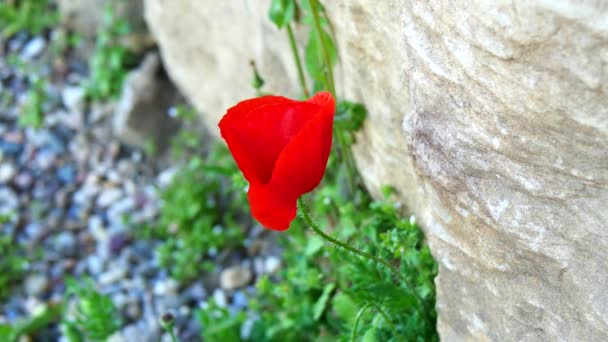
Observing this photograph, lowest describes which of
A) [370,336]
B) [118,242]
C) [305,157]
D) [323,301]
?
[118,242]

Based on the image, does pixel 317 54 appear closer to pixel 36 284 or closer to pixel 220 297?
pixel 220 297

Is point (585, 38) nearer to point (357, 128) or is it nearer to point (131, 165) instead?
point (357, 128)

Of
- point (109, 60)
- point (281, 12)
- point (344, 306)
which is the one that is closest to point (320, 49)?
point (281, 12)

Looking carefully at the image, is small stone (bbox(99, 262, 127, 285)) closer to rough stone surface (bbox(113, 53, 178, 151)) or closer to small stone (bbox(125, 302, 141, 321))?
small stone (bbox(125, 302, 141, 321))

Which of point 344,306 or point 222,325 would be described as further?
point 222,325

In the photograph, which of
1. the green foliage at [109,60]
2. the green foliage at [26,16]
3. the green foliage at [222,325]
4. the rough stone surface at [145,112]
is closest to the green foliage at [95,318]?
the green foliage at [222,325]

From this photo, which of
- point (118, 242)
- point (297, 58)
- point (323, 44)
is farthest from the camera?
point (118, 242)

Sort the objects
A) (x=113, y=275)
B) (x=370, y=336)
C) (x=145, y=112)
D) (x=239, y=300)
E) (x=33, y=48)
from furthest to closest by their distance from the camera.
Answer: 1. (x=33, y=48)
2. (x=145, y=112)
3. (x=113, y=275)
4. (x=239, y=300)
5. (x=370, y=336)

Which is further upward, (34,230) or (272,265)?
(272,265)
